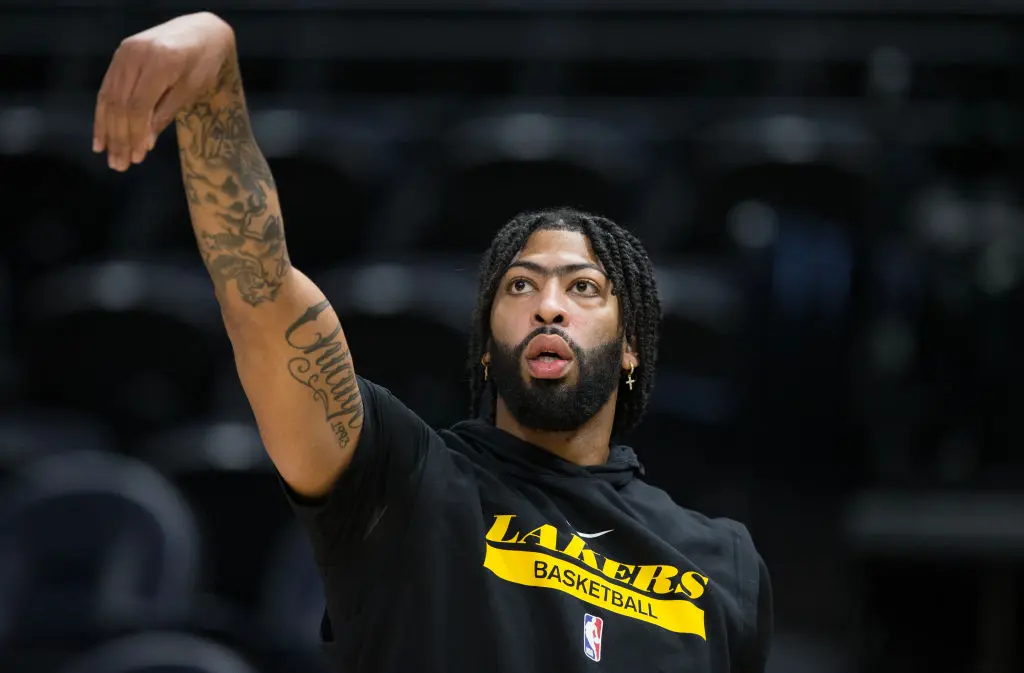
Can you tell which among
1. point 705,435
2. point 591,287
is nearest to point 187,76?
point 591,287

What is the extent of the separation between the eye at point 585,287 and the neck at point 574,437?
19 cm

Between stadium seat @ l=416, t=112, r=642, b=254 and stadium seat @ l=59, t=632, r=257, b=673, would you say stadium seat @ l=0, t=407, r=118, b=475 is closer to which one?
stadium seat @ l=59, t=632, r=257, b=673

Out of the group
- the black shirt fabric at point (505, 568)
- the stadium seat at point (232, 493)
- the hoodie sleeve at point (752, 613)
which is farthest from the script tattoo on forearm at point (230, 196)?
the stadium seat at point (232, 493)

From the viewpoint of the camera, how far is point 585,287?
2.37 m

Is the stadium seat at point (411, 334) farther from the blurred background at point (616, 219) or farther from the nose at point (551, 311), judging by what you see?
the nose at point (551, 311)

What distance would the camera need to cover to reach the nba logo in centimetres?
204

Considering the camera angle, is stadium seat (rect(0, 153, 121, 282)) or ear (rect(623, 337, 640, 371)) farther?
stadium seat (rect(0, 153, 121, 282))

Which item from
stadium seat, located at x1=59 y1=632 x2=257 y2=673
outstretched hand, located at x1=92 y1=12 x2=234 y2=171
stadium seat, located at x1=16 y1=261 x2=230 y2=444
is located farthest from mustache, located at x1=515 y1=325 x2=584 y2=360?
stadium seat, located at x1=16 y1=261 x2=230 y2=444

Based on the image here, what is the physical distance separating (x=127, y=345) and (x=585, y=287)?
2876mm

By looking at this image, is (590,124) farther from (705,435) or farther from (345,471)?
(345,471)

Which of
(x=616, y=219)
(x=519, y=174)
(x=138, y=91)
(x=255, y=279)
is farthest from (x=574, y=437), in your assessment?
(x=519, y=174)

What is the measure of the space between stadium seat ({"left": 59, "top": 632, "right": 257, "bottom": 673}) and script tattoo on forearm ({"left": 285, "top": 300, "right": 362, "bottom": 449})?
2.44 meters

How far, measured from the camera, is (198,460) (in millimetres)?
4594

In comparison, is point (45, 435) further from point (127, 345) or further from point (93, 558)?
point (93, 558)
